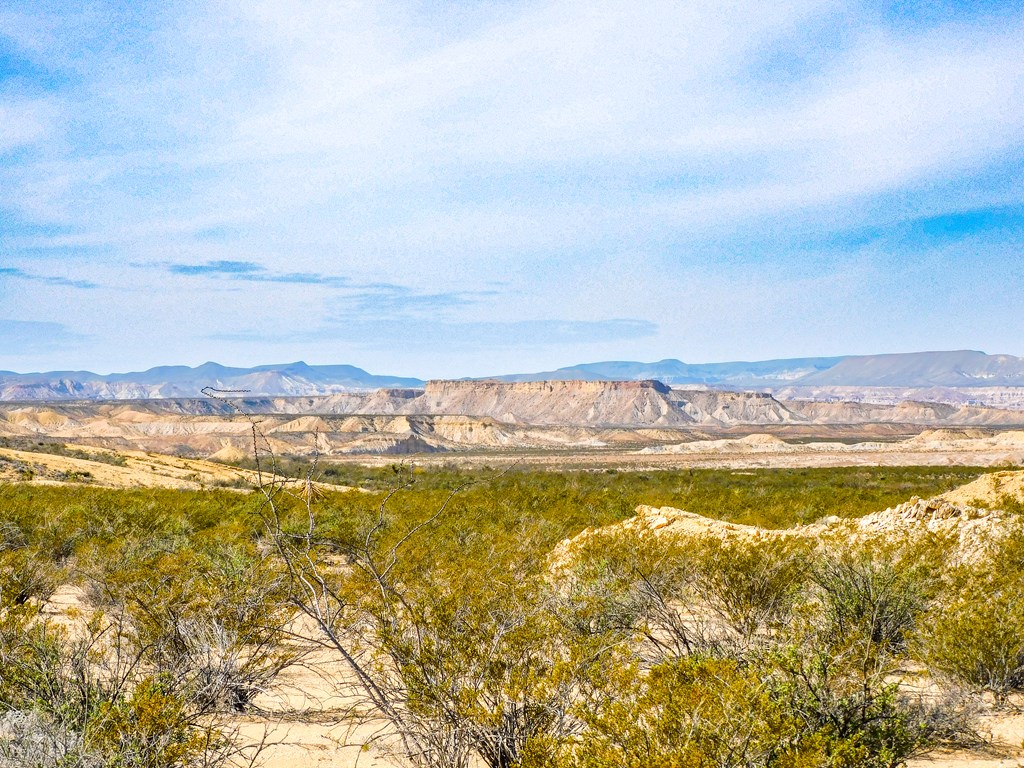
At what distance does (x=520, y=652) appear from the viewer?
21.3 feet

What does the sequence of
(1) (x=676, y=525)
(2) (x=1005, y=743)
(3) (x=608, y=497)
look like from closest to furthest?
1. (2) (x=1005, y=743)
2. (1) (x=676, y=525)
3. (3) (x=608, y=497)

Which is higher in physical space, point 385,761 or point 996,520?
point 996,520

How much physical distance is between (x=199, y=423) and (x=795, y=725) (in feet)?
511

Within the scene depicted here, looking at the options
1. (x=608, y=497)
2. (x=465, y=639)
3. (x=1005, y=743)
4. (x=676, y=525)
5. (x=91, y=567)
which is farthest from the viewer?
(x=608, y=497)

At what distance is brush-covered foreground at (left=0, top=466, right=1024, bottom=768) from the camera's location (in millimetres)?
4816

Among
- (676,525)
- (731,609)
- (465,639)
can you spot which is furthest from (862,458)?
(465,639)

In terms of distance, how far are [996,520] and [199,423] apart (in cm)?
15068

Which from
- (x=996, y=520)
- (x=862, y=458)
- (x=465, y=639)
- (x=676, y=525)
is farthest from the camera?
(x=862, y=458)

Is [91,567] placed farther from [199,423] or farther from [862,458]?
[199,423]

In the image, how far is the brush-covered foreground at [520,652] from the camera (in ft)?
15.8

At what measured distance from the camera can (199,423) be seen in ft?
479

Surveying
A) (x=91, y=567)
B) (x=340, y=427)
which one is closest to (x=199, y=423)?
(x=340, y=427)

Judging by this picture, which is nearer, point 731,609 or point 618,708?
point 618,708

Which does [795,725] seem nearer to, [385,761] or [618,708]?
[618,708]
